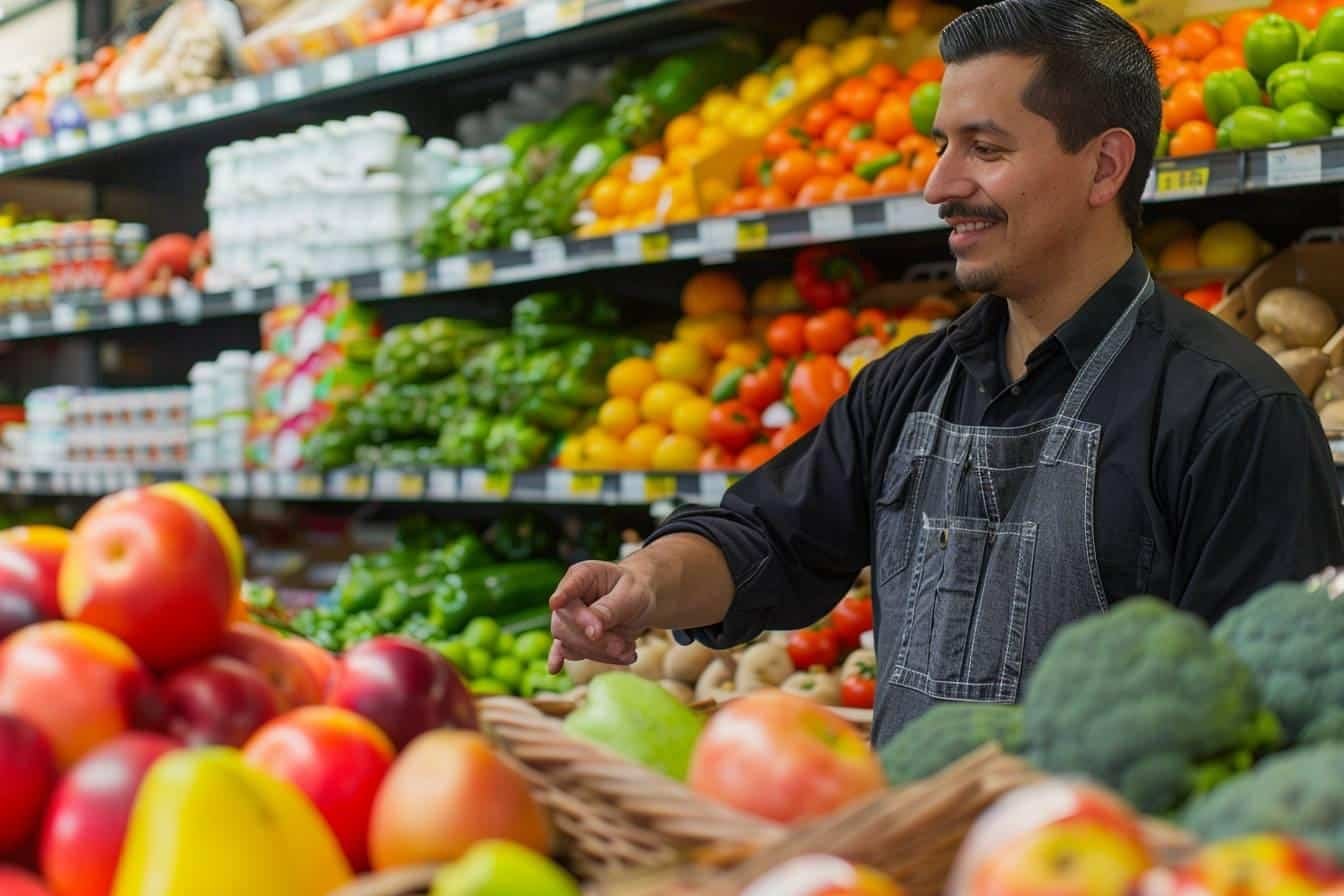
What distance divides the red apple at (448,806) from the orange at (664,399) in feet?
8.59

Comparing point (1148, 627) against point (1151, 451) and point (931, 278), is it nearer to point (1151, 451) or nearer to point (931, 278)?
point (1151, 451)

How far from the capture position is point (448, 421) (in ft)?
12.4

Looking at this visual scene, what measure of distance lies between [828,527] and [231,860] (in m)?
1.42

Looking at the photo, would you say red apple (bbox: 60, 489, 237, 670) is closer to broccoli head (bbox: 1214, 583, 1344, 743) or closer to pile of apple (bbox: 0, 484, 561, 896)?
pile of apple (bbox: 0, 484, 561, 896)

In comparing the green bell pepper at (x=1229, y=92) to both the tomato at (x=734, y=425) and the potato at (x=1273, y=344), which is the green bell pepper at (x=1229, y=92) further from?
the tomato at (x=734, y=425)

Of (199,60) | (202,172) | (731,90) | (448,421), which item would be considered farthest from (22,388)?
(731,90)

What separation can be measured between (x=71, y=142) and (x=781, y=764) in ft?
15.6

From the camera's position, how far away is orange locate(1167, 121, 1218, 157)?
2.48m

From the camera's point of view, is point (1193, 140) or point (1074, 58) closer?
point (1074, 58)

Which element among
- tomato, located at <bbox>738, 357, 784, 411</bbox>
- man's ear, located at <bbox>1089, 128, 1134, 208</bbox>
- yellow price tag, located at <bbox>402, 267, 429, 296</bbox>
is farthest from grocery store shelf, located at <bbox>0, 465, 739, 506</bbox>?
man's ear, located at <bbox>1089, 128, 1134, 208</bbox>

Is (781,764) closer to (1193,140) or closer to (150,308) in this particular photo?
(1193,140)

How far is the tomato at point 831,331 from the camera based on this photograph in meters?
3.15

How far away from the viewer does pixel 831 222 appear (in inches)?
109

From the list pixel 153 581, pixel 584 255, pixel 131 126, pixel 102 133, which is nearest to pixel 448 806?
pixel 153 581
